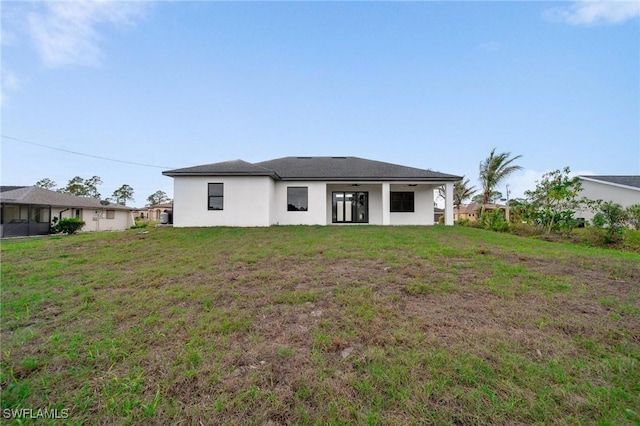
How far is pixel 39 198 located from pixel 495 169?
35928mm

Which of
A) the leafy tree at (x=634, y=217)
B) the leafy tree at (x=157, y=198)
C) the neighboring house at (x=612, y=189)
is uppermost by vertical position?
the leafy tree at (x=157, y=198)

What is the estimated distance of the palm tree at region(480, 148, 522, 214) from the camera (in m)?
20.4

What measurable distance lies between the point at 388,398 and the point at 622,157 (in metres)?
24.7

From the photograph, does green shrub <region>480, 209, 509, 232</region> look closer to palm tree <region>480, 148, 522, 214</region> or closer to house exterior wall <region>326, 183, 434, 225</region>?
house exterior wall <region>326, 183, 434, 225</region>

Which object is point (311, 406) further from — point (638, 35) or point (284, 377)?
point (638, 35)

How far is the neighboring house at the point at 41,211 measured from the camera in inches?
703

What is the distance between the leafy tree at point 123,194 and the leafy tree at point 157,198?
3.93 meters

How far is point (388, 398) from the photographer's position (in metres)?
1.92

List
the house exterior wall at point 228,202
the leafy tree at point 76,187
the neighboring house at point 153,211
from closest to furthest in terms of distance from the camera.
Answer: the house exterior wall at point 228,202 → the neighboring house at point 153,211 → the leafy tree at point 76,187

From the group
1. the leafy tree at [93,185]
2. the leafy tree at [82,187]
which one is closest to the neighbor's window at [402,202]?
the leafy tree at [82,187]

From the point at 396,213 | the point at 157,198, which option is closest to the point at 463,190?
the point at 396,213

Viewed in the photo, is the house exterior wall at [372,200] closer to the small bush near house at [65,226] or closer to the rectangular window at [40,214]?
the small bush near house at [65,226]

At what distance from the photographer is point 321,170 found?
14.9 m

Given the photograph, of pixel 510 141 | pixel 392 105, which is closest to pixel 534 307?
pixel 392 105
